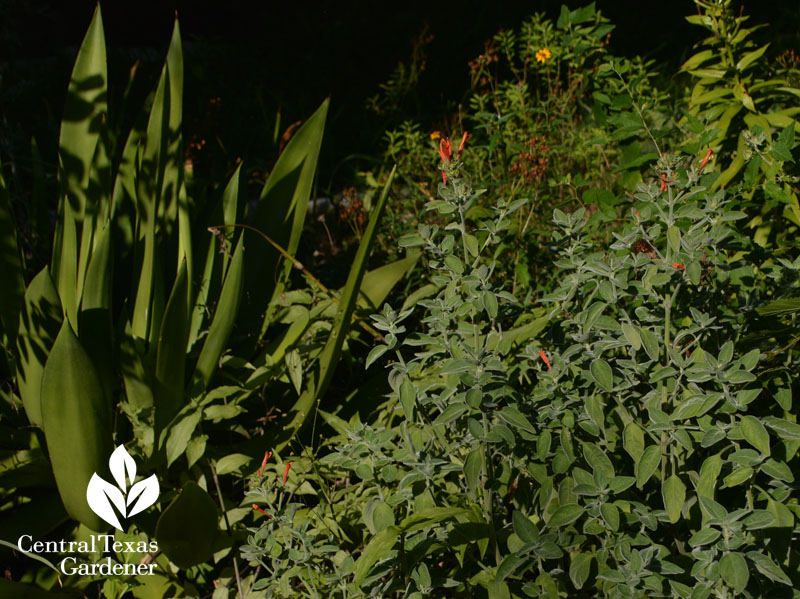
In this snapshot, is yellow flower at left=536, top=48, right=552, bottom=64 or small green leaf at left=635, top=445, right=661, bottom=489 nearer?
small green leaf at left=635, top=445, right=661, bottom=489

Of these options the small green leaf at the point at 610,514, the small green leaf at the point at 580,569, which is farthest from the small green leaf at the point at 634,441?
the small green leaf at the point at 580,569

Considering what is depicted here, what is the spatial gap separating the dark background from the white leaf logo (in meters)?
2.44

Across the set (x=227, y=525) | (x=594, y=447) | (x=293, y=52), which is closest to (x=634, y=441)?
(x=594, y=447)

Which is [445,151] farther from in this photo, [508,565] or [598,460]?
[508,565]

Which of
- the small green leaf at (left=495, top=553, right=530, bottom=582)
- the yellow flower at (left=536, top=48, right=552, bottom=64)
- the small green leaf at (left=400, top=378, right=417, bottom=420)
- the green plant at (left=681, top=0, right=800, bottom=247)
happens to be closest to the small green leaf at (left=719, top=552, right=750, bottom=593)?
the small green leaf at (left=495, top=553, right=530, bottom=582)

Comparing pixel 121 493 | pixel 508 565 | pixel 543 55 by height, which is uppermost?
pixel 543 55

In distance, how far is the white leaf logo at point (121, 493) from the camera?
1.84 m

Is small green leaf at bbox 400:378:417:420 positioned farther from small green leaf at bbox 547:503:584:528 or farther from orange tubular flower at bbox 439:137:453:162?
orange tubular flower at bbox 439:137:453:162

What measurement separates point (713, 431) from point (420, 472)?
0.56 meters

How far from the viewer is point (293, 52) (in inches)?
226

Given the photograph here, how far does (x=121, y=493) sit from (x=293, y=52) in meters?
4.60

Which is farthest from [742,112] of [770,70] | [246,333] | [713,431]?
[246,333]

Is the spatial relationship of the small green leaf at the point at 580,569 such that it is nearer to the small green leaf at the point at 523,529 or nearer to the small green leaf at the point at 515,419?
the small green leaf at the point at 523,529

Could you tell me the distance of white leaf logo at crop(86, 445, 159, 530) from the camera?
184cm
